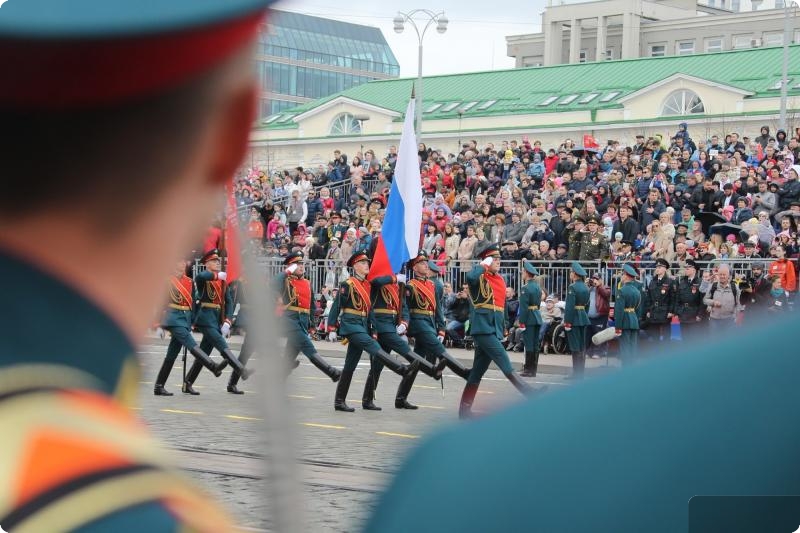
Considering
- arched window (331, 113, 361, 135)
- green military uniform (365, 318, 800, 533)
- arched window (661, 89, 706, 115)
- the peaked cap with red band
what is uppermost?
arched window (661, 89, 706, 115)

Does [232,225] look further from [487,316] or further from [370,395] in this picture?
[370,395]

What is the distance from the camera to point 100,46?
0.69 meters

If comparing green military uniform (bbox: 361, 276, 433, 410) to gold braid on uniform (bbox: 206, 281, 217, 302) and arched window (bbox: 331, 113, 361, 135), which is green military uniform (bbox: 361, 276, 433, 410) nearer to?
gold braid on uniform (bbox: 206, 281, 217, 302)

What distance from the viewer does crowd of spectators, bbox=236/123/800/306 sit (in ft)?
65.0

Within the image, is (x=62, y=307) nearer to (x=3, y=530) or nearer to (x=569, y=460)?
(x=3, y=530)

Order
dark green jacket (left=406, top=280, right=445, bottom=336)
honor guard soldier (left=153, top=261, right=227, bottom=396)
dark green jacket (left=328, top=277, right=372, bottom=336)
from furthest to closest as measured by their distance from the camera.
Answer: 1. honor guard soldier (left=153, top=261, right=227, bottom=396)
2. dark green jacket (left=406, top=280, right=445, bottom=336)
3. dark green jacket (left=328, top=277, right=372, bottom=336)

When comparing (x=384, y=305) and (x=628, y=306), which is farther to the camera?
(x=628, y=306)

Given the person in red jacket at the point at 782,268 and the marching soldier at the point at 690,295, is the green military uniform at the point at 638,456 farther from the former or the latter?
the marching soldier at the point at 690,295

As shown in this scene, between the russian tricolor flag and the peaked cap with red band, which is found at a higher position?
the peaked cap with red band

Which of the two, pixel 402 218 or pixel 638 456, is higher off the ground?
pixel 638 456

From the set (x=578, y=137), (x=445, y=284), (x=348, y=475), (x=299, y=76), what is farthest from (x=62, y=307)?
(x=578, y=137)

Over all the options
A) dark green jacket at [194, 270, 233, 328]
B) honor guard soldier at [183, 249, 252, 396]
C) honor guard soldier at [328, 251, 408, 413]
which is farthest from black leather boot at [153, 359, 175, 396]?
honor guard soldier at [328, 251, 408, 413]

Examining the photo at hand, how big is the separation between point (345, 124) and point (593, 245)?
25819 mm

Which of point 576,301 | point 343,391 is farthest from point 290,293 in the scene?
point 576,301
